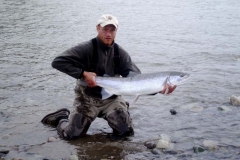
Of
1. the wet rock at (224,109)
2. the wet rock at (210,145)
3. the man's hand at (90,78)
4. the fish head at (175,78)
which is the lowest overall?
the wet rock at (210,145)

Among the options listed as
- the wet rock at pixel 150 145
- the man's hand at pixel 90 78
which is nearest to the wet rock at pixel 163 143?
the wet rock at pixel 150 145

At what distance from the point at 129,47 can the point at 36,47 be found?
13.7 feet

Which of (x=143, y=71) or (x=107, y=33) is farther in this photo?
(x=143, y=71)

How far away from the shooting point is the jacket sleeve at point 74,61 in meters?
5.71

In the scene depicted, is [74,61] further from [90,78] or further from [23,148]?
[23,148]

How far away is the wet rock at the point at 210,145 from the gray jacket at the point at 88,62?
1.91m

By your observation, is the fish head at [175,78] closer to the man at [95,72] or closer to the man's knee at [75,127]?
the man at [95,72]

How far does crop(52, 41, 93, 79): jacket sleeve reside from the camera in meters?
5.71

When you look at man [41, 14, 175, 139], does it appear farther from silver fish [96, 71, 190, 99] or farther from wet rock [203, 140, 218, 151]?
wet rock [203, 140, 218, 151]

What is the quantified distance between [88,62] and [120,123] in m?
1.35

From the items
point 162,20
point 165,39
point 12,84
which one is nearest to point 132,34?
point 165,39

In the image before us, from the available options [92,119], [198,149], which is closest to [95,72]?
[92,119]

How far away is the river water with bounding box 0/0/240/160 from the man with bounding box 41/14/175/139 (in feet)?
0.97

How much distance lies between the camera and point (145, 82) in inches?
210
